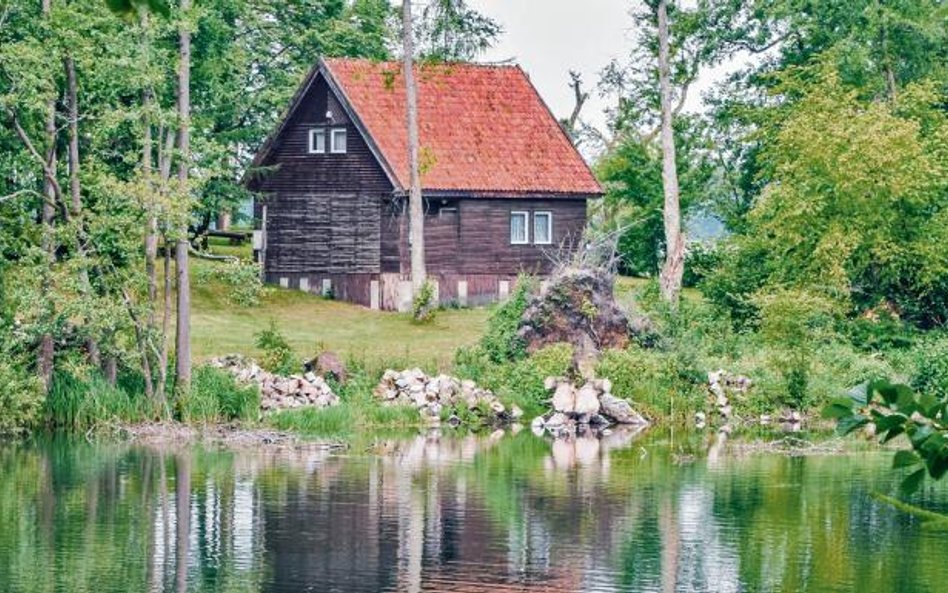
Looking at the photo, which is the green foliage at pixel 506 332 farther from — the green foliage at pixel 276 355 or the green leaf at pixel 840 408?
the green leaf at pixel 840 408

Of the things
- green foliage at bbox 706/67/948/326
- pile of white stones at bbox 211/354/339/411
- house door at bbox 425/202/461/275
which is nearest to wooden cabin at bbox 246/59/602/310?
house door at bbox 425/202/461/275

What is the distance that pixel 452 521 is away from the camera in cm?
2720

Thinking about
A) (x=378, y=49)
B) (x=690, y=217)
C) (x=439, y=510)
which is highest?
(x=378, y=49)

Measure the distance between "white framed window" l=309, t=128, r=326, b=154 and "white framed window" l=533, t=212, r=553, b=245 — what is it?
22.4 ft

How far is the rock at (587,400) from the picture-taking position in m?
42.3

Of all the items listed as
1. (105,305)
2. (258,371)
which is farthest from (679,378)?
(105,305)

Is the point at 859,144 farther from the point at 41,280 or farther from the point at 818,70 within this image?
Result: the point at 41,280

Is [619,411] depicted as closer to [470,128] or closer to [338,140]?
[470,128]

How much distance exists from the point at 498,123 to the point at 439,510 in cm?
3182

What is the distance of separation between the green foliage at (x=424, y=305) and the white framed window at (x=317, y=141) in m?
8.58

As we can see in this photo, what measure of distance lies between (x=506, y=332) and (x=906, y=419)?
39.6 meters

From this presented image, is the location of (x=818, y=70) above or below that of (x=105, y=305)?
above

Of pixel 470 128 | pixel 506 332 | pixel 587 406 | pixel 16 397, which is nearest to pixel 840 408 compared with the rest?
pixel 16 397

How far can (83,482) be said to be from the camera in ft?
99.3
